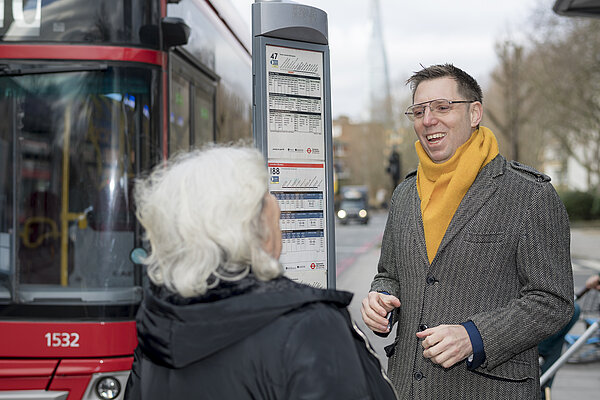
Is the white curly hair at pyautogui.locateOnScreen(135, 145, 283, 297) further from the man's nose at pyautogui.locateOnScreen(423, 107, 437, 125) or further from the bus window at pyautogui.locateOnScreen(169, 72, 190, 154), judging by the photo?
the bus window at pyautogui.locateOnScreen(169, 72, 190, 154)

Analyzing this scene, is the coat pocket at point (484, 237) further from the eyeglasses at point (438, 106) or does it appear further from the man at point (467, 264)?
the eyeglasses at point (438, 106)

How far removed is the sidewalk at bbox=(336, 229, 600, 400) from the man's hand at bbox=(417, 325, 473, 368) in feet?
7.33

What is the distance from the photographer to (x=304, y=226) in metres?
3.45

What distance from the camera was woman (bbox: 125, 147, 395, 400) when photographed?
142 cm

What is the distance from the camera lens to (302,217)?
344cm

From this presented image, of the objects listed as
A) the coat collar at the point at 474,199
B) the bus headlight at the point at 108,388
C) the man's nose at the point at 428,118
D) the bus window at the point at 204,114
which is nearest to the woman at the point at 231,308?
the coat collar at the point at 474,199

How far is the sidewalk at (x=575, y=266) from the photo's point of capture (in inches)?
234

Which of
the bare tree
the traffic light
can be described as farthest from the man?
the bare tree

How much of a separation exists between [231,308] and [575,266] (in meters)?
16.8

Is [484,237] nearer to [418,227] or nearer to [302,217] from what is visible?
[418,227]

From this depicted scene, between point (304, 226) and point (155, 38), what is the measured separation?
1522 millimetres

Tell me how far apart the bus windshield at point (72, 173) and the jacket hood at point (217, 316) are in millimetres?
2563

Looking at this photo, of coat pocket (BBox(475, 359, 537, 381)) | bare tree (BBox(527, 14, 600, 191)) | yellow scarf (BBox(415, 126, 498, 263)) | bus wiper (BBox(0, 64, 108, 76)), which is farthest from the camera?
bare tree (BBox(527, 14, 600, 191))

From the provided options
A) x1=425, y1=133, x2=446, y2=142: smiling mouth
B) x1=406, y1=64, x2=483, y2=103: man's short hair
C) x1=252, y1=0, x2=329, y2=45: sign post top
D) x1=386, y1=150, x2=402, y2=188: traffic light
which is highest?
x1=386, y1=150, x2=402, y2=188: traffic light
